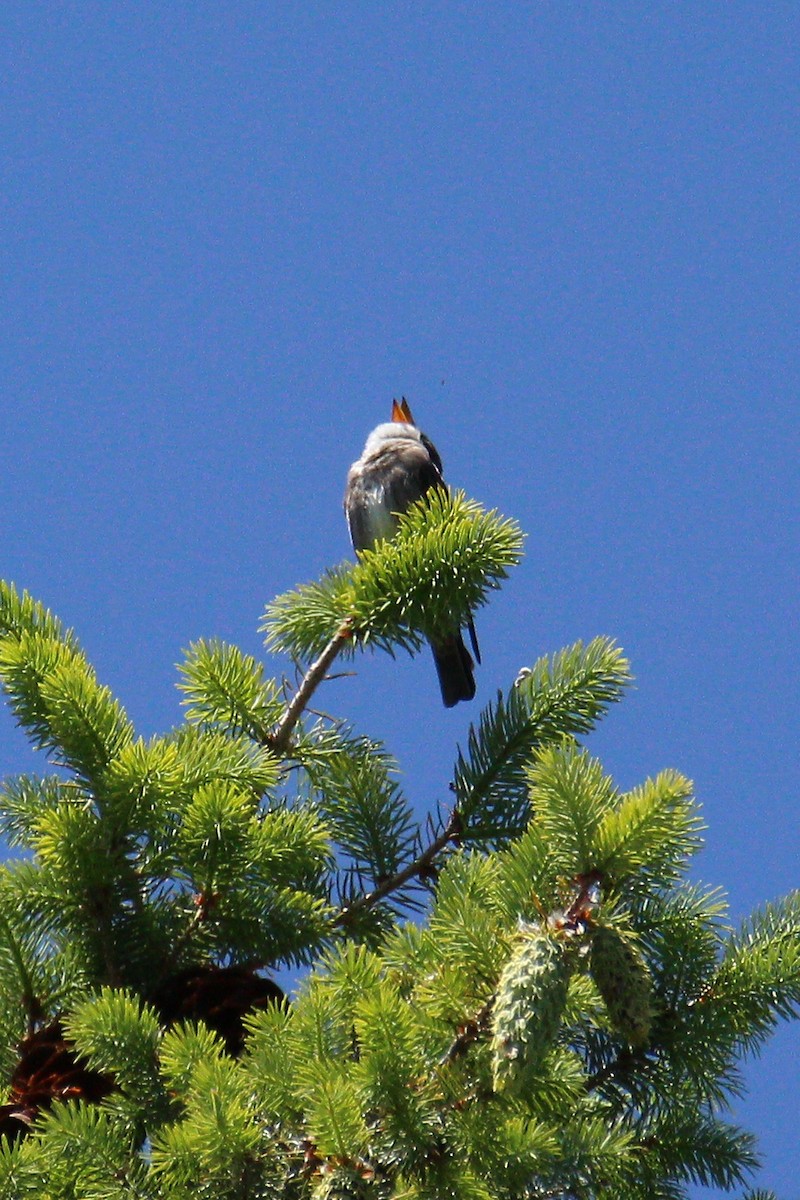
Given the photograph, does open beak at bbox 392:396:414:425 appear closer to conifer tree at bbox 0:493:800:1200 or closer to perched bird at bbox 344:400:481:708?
perched bird at bbox 344:400:481:708

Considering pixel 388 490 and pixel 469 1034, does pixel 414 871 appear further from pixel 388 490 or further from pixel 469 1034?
pixel 388 490

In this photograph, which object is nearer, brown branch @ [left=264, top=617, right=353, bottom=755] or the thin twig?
the thin twig

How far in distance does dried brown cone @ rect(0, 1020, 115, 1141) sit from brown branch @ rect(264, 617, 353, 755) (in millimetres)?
613

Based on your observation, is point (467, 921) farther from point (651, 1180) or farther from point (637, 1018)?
point (651, 1180)

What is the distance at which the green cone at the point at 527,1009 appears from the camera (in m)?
1.29

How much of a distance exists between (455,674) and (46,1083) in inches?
98.2

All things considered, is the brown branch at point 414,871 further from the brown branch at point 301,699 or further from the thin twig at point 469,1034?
the thin twig at point 469,1034

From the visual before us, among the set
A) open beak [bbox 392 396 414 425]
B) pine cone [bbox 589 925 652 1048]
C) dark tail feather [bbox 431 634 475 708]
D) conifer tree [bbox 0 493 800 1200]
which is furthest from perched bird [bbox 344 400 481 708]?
pine cone [bbox 589 925 652 1048]

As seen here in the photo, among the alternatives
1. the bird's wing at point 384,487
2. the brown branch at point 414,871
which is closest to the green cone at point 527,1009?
the brown branch at point 414,871

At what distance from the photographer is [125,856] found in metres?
1.87

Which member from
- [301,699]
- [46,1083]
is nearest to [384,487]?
[301,699]

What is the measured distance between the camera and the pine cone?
1401 mm

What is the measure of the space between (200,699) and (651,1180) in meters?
0.96

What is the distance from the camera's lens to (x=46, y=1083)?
1.71 m
